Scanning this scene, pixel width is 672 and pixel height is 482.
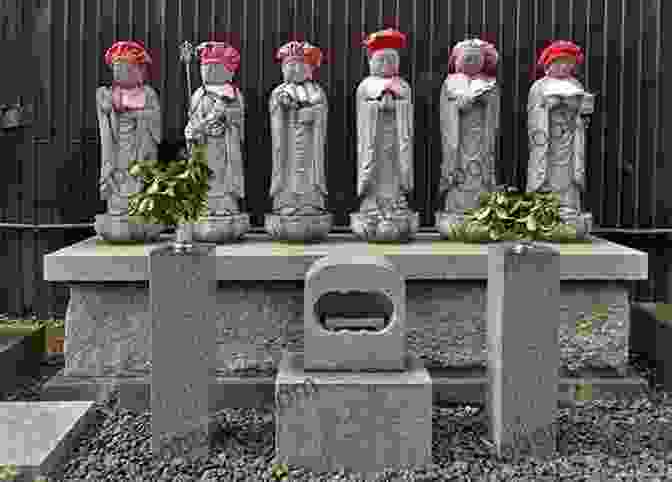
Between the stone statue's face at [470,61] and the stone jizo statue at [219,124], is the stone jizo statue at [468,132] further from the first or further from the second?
the stone jizo statue at [219,124]

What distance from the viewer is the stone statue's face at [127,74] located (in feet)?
17.4

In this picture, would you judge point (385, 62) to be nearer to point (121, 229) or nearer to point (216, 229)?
point (216, 229)

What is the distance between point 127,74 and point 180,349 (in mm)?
2202

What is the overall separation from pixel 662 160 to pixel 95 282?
162 inches

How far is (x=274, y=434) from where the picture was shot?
165 inches

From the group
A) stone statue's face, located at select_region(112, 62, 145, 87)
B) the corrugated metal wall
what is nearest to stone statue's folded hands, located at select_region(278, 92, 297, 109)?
stone statue's face, located at select_region(112, 62, 145, 87)

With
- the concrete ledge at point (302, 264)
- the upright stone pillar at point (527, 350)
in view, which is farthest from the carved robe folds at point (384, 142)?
the upright stone pillar at point (527, 350)

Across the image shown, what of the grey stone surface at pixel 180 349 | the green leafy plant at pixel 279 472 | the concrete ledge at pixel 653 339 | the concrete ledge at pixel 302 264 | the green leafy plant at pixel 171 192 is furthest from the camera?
the concrete ledge at pixel 653 339

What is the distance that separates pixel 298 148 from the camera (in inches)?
207

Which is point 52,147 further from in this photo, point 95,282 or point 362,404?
point 362,404

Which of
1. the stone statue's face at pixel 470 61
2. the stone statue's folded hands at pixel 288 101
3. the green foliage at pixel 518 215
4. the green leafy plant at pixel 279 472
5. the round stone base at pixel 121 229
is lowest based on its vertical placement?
the green leafy plant at pixel 279 472

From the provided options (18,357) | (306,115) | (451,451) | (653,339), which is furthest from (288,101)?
(653,339)

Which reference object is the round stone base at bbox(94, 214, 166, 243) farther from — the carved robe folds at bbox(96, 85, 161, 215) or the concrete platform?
the concrete platform

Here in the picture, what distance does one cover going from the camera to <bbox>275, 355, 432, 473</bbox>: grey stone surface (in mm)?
3779
